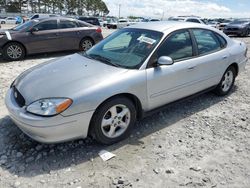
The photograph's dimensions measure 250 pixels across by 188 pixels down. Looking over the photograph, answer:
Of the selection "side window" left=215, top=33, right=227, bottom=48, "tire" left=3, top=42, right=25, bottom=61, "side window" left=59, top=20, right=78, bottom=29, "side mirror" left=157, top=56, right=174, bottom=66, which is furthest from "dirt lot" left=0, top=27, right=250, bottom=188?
"side window" left=59, top=20, right=78, bottom=29

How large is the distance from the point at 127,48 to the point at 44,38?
5598 millimetres

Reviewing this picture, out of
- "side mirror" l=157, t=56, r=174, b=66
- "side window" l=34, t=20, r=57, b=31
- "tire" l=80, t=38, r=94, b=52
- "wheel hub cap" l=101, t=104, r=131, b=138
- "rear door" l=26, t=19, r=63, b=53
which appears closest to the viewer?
"wheel hub cap" l=101, t=104, r=131, b=138

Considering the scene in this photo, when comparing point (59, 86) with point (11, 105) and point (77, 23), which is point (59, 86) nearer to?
point (11, 105)

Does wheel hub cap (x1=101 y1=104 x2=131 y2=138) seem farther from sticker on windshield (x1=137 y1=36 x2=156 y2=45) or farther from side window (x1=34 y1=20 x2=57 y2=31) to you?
side window (x1=34 y1=20 x2=57 y2=31)

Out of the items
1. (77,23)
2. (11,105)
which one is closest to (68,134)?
(11,105)

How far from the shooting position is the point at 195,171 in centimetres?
290

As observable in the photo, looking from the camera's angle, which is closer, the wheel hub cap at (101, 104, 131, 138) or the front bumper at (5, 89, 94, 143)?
the front bumper at (5, 89, 94, 143)

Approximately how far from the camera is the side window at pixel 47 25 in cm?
858

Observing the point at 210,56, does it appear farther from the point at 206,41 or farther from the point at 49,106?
the point at 49,106

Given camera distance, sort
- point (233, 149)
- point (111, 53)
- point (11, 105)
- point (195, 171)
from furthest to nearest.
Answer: point (111, 53), point (233, 149), point (11, 105), point (195, 171)

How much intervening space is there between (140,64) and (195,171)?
1541 mm

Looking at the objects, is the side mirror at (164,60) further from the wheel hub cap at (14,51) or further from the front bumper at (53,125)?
the wheel hub cap at (14,51)

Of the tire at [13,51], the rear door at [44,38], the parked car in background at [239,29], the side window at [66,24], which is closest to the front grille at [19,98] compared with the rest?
the tire at [13,51]

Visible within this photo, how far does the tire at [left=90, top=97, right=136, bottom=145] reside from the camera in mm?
3070
